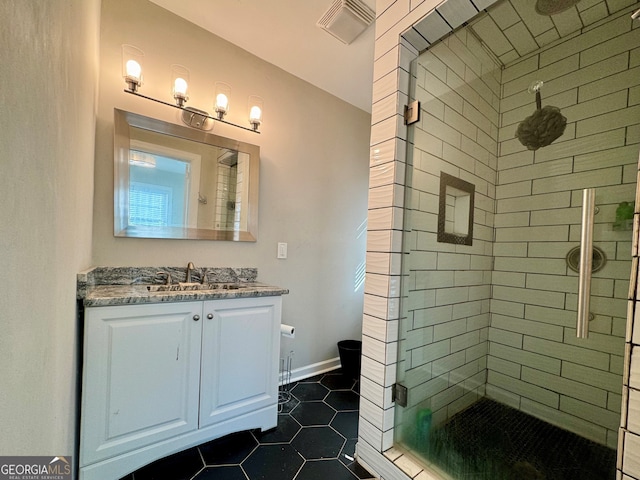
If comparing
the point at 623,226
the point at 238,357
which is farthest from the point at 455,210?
the point at 238,357

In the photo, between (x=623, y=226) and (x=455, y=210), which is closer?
(x=623, y=226)

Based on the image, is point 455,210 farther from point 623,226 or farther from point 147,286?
point 147,286

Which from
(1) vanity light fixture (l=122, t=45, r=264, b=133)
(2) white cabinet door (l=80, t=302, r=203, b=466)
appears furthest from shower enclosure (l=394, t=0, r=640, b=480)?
(1) vanity light fixture (l=122, t=45, r=264, b=133)

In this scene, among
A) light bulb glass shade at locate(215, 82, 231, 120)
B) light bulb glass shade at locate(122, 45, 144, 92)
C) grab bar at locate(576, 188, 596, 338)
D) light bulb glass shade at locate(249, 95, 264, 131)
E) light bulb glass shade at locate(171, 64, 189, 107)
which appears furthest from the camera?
light bulb glass shade at locate(249, 95, 264, 131)

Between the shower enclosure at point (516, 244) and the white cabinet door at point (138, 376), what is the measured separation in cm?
103

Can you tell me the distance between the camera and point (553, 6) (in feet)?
4.09

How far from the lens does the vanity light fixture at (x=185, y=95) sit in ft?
4.72

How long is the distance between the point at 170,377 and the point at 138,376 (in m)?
0.13

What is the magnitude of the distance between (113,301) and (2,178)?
0.86 m

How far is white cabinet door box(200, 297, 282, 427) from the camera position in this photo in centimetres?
132

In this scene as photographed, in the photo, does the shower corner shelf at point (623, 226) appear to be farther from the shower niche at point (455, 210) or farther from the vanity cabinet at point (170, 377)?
the vanity cabinet at point (170, 377)

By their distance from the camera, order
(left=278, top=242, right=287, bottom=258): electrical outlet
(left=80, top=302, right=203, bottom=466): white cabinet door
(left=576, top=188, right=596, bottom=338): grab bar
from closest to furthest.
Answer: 1. (left=576, top=188, right=596, bottom=338): grab bar
2. (left=80, top=302, right=203, bottom=466): white cabinet door
3. (left=278, top=242, right=287, bottom=258): electrical outlet

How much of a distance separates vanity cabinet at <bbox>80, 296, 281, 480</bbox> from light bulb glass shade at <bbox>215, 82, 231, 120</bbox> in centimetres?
124

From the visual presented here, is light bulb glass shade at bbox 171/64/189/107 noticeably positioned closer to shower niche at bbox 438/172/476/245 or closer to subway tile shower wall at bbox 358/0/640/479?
subway tile shower wall at bbox 358/0/640/479
